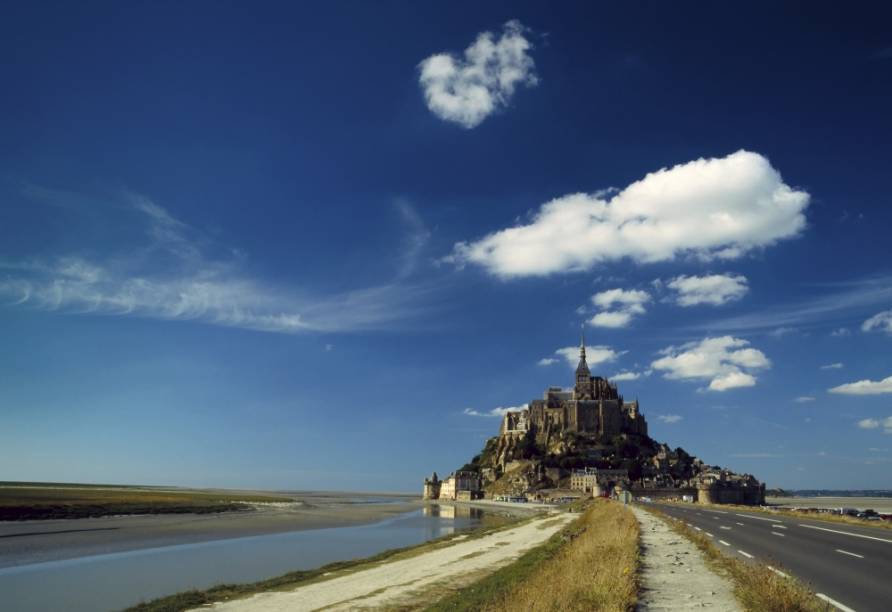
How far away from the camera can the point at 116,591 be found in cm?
2555

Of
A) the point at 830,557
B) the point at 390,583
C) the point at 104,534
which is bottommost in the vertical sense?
the point at 104,534

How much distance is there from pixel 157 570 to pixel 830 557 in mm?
29475

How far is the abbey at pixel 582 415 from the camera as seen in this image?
183750 millimetres

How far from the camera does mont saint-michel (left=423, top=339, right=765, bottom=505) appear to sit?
155m

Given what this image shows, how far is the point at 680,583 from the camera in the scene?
52.4ft

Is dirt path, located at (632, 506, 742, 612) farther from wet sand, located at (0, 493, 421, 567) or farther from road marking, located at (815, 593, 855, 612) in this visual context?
wet sand, located at (0, 493, 421, 567)

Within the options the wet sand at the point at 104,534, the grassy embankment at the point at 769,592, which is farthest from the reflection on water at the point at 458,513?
the grassy embankment at the point at 769,592

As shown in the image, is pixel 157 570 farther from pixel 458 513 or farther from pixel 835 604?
pixel 458 513

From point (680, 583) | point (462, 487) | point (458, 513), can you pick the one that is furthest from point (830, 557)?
point (462, 487)

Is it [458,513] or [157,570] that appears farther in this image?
[458,513]

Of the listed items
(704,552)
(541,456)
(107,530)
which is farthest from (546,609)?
(541,456)

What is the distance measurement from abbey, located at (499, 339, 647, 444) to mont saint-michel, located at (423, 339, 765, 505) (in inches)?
11.5

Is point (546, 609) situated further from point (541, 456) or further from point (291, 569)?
point (541, 456)

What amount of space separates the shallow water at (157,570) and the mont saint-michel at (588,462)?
116 metres
